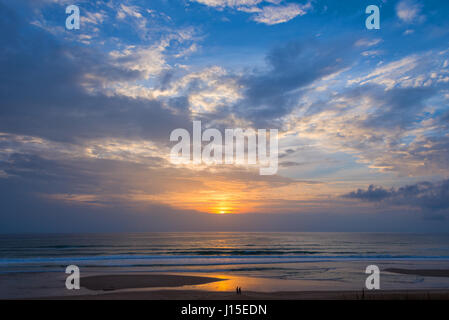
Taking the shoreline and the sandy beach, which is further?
the shoreline

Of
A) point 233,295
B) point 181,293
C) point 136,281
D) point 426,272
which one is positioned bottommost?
point 426,272

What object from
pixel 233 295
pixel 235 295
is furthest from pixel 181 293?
pixel 235 295

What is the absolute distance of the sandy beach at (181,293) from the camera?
1533 cm

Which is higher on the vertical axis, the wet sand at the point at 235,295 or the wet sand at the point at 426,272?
the wet sand at the point at 235,295

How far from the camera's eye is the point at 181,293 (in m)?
17.2

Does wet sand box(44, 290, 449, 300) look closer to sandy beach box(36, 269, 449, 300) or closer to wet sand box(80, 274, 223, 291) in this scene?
sandy beach box(36, 269, 449, 300)

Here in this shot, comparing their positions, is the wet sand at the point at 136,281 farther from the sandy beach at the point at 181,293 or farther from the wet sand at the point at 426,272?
the wet sand at the point at 426,272

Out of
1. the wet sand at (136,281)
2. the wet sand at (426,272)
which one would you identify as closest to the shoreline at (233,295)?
the wet sand at (136,281)

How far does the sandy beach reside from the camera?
50.3ft

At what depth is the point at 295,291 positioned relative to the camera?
17.5m

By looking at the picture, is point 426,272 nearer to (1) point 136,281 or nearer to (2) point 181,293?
(2) point 181,293

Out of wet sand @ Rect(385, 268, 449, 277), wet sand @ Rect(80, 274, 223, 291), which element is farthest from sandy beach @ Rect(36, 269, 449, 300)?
wet sand @ Rect(385, 268, 449, 277)
